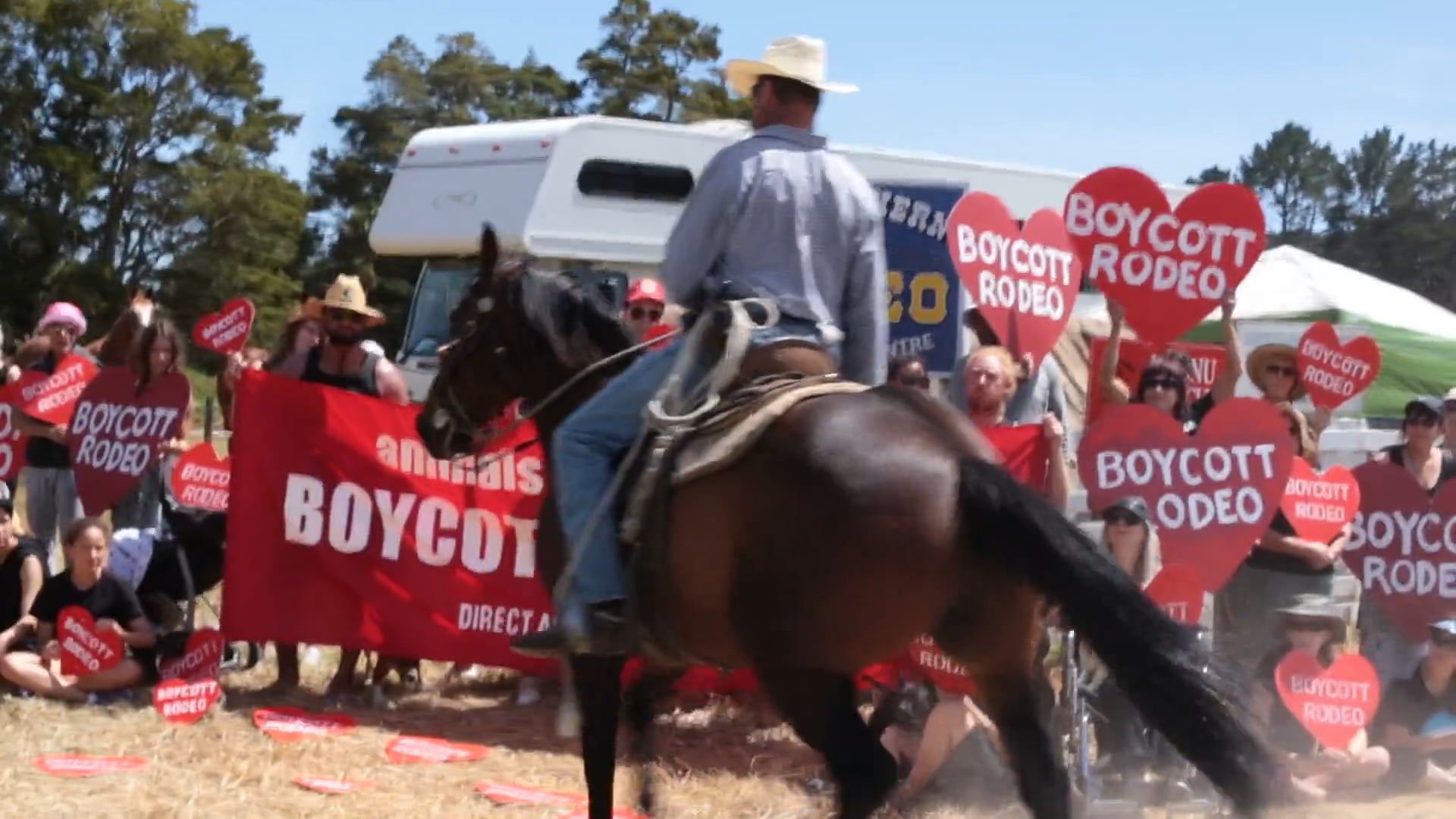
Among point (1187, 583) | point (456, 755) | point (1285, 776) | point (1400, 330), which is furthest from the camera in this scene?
point (1400, 330)

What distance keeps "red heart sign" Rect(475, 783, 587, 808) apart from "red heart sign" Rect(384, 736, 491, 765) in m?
0.41

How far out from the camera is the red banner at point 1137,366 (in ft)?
24.7

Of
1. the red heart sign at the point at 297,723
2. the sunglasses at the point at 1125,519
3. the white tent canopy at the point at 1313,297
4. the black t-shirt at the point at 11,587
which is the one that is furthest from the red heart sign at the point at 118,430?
the white tent canopy at the point at 1313,297

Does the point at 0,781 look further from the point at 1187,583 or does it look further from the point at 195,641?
the point at 1187,583

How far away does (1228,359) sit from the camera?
7.27 meters

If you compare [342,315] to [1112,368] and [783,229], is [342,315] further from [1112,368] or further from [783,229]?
A: [783,229]

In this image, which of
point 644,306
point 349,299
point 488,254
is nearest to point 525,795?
point 488,254

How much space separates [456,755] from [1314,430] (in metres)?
4.44

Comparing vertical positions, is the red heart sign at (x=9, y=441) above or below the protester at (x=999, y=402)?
below

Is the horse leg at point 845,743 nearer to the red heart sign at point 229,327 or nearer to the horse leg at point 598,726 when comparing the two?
the horse leg at point 598,726

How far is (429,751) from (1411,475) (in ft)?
15.3

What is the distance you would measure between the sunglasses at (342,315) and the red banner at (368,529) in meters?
0.36

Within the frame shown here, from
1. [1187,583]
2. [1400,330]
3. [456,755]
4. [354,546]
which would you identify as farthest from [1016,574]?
[1400,330]

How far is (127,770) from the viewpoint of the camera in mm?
6613
